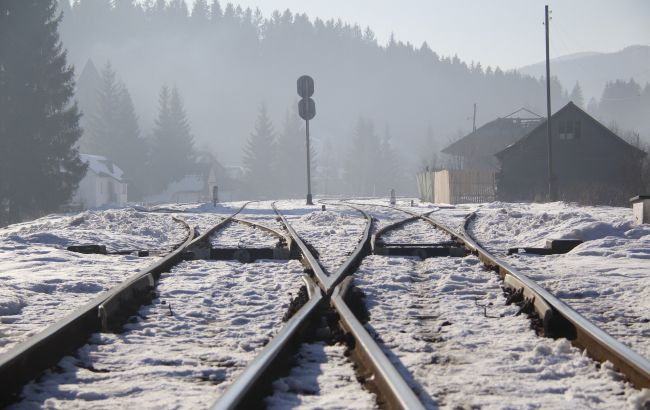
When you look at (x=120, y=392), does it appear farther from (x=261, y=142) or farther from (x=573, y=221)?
(x=261, y=142)

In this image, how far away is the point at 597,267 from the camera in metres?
7.83

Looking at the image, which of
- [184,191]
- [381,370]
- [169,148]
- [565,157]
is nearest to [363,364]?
[381,370]

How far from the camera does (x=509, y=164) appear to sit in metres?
46.0

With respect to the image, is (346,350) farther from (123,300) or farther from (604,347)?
(123,300)

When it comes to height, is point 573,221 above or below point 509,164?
below

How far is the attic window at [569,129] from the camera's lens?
45156mm

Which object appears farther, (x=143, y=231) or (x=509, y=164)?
(x=509, y=164)

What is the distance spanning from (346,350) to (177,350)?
972mm

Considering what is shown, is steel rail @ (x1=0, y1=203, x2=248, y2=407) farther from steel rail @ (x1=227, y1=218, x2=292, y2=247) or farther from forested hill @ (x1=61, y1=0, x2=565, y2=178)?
forested hill @ (x1=61, y1=0, x2=565, y2=178)

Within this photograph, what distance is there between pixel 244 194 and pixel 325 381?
91438 millimetres

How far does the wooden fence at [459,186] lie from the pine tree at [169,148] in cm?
4470

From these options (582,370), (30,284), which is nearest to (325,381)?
(582,370)

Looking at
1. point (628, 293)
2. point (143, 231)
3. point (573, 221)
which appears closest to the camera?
point (628, 293)

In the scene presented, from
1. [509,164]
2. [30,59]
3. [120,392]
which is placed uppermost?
[30,59]
